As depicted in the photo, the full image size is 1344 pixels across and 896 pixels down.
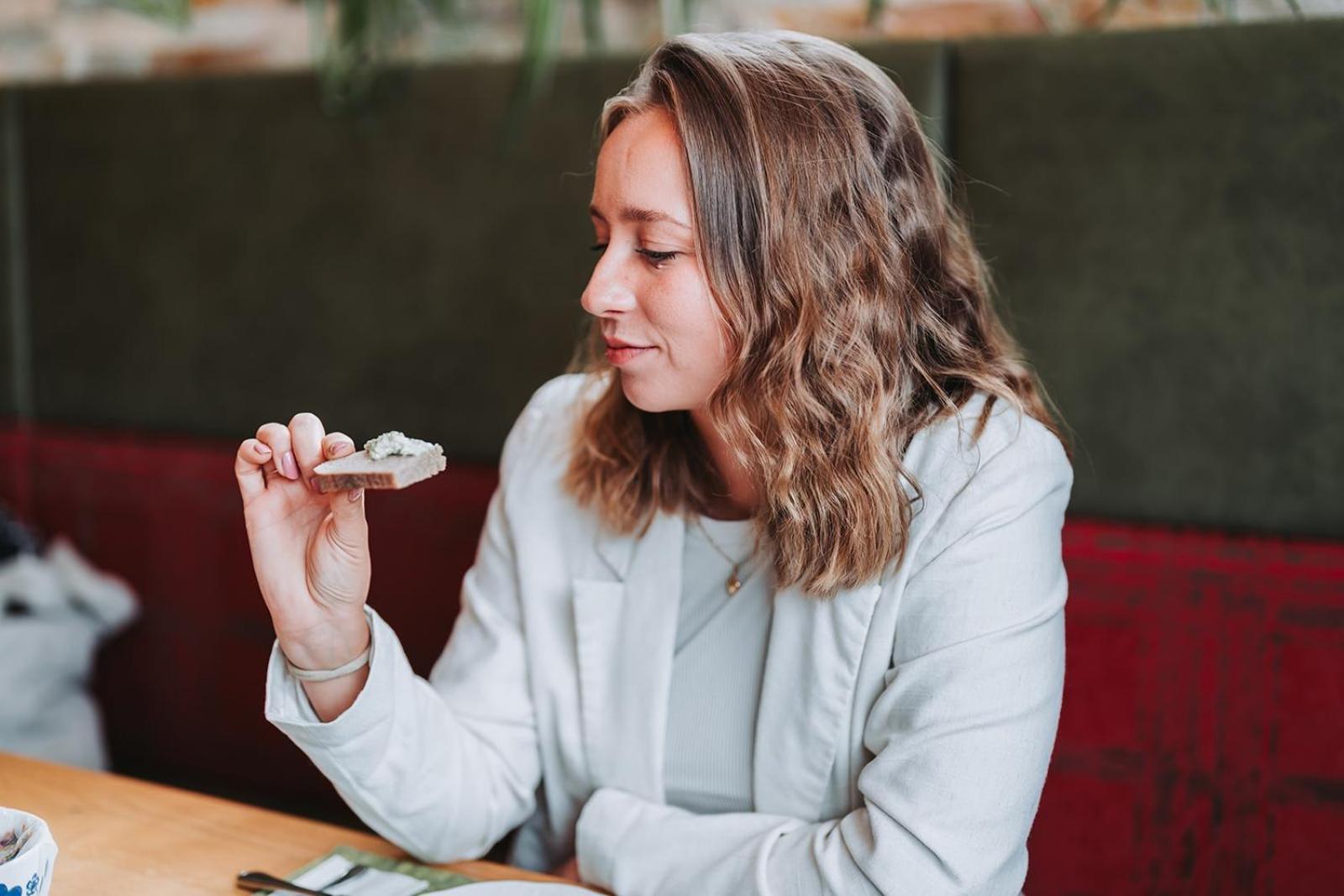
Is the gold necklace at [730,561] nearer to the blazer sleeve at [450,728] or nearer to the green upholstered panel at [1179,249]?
the blazer sleeve at [450,728]

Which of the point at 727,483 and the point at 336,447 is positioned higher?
the point at 336,447

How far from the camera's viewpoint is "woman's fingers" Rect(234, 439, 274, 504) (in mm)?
1075

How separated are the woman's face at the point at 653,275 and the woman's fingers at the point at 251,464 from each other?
0.99 feet

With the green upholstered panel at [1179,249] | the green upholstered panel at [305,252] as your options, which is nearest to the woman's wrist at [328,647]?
the green upholstered panel at [305,252]

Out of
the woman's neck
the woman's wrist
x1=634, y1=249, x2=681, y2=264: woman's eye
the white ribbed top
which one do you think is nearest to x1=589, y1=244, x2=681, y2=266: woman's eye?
x1=634, y1=249, x2=681, y2=264: woman's eye

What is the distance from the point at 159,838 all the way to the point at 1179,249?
121 centimetres

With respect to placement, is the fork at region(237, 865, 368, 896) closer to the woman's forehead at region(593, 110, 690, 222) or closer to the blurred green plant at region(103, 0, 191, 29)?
the woman's forehead at region(593, 110, 690, 222)

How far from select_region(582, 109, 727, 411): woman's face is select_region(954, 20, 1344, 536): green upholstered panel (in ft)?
1.86

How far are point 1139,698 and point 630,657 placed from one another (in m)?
0.58

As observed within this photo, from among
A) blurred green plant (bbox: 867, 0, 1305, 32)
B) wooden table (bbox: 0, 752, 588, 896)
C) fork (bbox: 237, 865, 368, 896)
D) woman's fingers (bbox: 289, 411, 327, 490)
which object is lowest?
wooden table (bbox: 0, 752, 588, 896)

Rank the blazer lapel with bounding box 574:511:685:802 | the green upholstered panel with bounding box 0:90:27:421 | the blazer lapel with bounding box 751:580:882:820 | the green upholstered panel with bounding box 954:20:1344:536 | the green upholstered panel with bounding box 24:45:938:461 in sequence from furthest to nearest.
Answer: the green upholstered panel with bounding box 0:90:27:421 < the green upholstered panel with bounding box 24:45:938:461 < the green upholstered panel with bounding box 954:20:1344:536 < the blazer lapel with bounding box 574:511:685:802 < the blazer lapel with bounding box 751:580:882:820

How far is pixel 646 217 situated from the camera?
3.68ft

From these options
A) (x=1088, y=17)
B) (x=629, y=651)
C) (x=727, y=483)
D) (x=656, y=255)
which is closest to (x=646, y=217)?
(x=656, y=255)

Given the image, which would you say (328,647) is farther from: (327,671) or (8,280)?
(8,280)
